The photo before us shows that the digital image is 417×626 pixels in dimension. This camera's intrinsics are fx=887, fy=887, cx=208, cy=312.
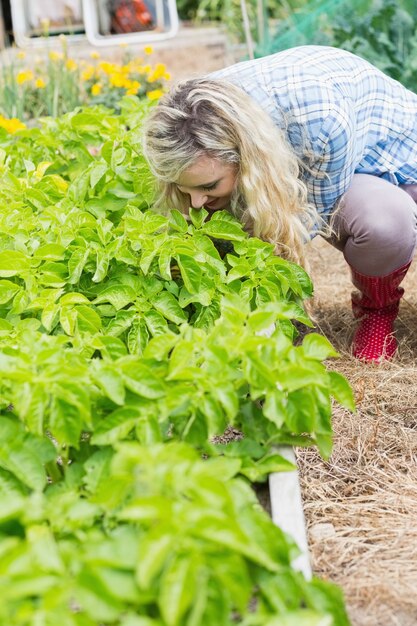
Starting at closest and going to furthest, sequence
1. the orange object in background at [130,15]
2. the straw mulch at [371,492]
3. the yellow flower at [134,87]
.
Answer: the straw mulch at [371,492], the yellow flower at [134,87], the orange object in background at [130,15]

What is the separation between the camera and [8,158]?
9.83ft

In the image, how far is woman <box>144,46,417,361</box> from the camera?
7.84 ft

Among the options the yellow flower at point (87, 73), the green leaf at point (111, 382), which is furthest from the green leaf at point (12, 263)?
the yellow flower at point (87, 73)

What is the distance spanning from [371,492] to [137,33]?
6.42 m

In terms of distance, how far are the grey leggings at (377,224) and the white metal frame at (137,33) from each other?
508 cm

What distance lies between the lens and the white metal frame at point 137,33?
24.4 feet

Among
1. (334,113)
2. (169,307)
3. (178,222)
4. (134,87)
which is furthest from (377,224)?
(134,87)

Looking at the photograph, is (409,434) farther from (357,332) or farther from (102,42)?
(102,42)

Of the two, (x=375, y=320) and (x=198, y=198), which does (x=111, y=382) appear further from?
(x=375, y=320)

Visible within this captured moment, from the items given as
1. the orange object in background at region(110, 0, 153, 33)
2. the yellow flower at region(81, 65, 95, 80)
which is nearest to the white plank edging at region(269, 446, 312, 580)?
the yellow flower at region(81, 65, 95, 80)

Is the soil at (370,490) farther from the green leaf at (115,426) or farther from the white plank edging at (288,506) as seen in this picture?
the green leaf at (115,426)

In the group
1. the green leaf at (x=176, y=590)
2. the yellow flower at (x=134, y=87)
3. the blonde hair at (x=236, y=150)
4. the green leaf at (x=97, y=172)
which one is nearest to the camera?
the green leaf at (x=176, y=590)

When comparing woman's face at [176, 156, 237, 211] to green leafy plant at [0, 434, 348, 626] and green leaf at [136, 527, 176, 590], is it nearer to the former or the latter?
green leafy plant at [0, 434, 348, 626]

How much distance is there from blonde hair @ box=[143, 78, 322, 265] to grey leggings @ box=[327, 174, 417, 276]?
0.21 metres
